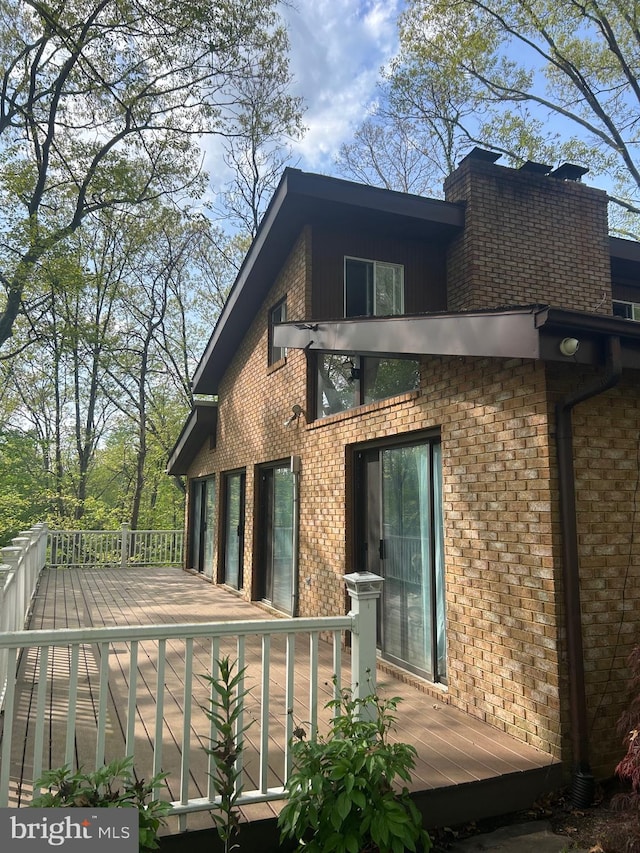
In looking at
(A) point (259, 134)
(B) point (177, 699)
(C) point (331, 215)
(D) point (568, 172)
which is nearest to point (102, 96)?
(A) point (259, 134)

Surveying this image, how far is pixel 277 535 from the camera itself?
Result: 7762 millimetres

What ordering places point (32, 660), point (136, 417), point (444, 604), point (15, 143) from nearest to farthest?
1. point (444, 604)
2. point (32, 660)
3. point (15, 143)
4. point (136, 417)

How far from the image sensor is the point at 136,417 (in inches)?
938

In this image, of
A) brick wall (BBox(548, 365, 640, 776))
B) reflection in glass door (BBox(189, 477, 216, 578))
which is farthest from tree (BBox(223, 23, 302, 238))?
brick wall (BBox(548, 365, 640, 776))

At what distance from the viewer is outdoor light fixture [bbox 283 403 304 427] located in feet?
22.2

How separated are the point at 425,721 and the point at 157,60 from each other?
521 inches

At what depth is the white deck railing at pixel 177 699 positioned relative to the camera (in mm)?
2355

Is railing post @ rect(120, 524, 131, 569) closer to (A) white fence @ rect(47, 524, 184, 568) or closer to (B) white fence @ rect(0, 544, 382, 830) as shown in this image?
(A) white fence @ rect(47, 524, 184, 568)

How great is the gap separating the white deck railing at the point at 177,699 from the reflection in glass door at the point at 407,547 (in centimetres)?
68

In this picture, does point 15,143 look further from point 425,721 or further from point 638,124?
point 425,721

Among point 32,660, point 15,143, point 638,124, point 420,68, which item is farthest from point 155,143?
point 32,660

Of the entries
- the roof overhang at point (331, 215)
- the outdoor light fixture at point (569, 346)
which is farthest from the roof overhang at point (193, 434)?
the outdoor light fixture at point (569, 346)

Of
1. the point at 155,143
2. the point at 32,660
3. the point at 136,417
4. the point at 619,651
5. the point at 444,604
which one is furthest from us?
the point at 136,417

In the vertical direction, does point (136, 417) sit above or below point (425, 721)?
above
